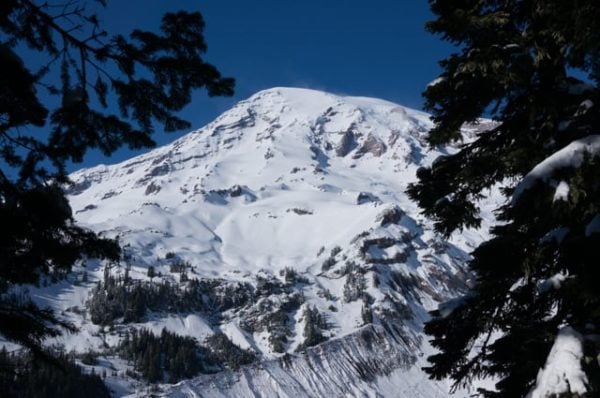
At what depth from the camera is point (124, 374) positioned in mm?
164625

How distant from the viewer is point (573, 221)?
6387mm

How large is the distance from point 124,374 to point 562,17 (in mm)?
178581

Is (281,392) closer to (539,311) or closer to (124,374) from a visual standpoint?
(124,374)

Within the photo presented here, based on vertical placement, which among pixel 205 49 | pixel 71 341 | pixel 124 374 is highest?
pixel 71 341

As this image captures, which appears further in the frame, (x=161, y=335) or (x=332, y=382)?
(x=161, y=335)

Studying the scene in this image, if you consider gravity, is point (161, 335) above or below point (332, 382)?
above

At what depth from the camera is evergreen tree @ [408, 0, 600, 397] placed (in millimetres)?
6004

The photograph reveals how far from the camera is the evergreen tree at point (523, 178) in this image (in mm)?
6004

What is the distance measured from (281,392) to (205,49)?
149 meters

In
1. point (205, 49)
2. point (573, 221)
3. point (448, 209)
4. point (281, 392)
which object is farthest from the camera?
point (281, 392)

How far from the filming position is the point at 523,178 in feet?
21.1

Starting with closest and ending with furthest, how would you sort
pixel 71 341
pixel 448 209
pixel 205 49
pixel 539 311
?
pixel 539 311, pixel 205 49, pixel 448 209, pixel 71 341

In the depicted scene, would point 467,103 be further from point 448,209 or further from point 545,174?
point 545,174

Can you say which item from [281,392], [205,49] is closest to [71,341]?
[281,392]
